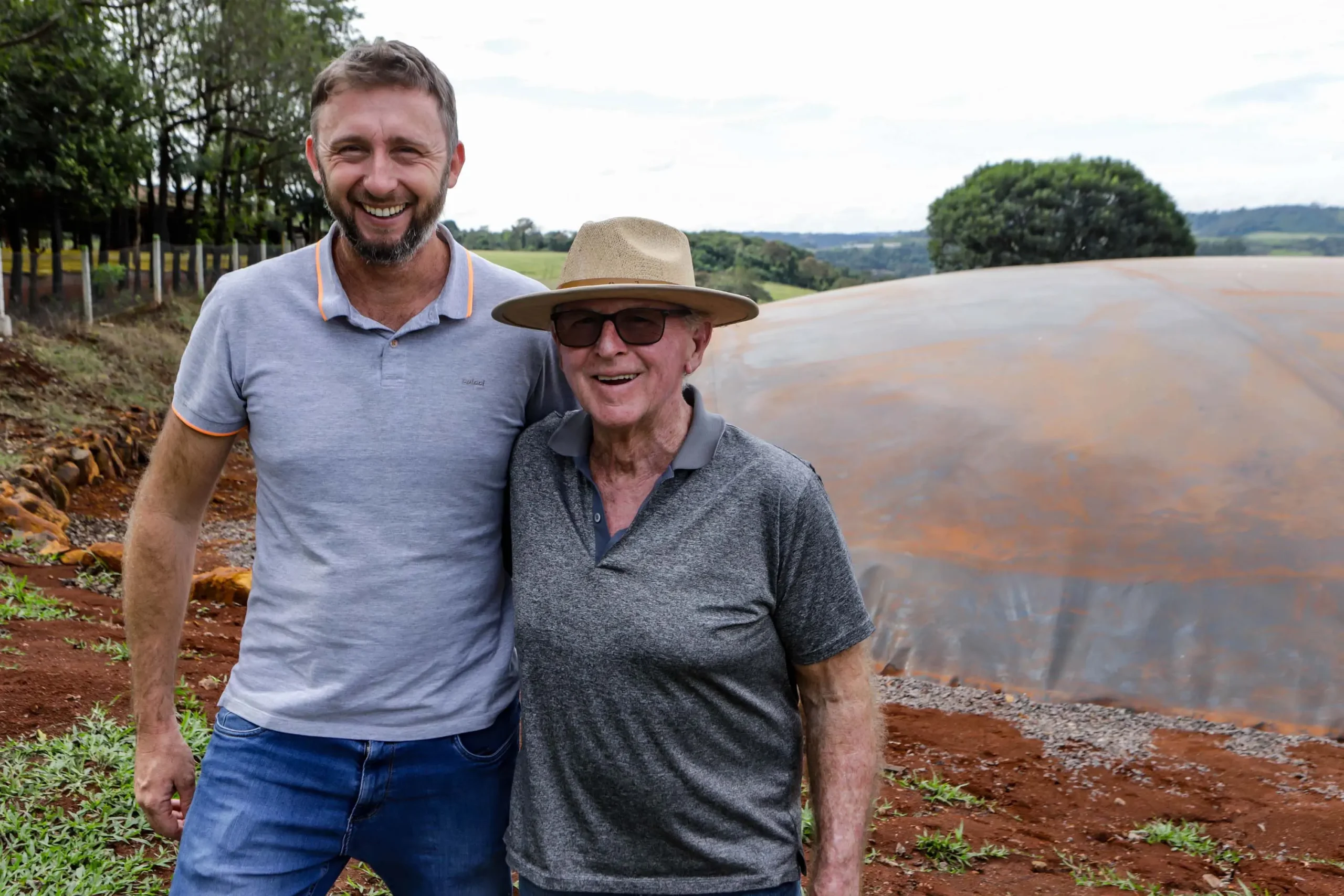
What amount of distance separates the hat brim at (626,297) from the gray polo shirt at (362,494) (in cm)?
8

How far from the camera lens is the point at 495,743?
1.92 meters

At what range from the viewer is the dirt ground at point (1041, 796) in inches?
137

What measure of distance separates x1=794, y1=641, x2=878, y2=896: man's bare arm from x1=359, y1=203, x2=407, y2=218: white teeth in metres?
1.02

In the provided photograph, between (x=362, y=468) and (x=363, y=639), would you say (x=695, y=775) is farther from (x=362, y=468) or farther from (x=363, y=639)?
(x=362, y=468)

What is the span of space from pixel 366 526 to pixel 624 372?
0.51 meters

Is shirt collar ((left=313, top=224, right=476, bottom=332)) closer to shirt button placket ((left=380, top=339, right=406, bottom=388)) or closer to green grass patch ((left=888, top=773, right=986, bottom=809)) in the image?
shirt button placket ((left=380, top=339, right=406, bottom=388))

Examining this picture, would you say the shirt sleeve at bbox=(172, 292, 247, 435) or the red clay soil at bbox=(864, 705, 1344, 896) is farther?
the red clay soil at bbox=(864, 705, 1344, 896)

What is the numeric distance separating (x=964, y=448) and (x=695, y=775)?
14.0ft

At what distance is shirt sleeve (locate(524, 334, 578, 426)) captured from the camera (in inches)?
78.9

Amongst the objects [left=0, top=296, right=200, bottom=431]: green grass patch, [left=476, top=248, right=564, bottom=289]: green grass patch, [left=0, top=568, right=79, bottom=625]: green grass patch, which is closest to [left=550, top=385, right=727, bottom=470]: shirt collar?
[left=0, top=568, right=79, bottom=625]: green grass patch

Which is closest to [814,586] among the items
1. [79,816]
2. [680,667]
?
[680,667]

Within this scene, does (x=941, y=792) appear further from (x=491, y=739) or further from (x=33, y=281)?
(x=33, y=281)

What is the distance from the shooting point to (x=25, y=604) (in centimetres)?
521

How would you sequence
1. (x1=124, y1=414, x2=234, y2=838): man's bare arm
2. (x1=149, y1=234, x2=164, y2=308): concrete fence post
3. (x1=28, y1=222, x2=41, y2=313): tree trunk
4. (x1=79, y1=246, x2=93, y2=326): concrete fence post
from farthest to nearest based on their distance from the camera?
(x1=149, y1=234, x2=164, y2=308): concrete fence post → (x1=79, y1=246, x2=93, y2=326): concrete fence post → (x1=28, y1=222, x2=41, y2=313): tree trunk → (x1=124, y1=414, x2=234, y2=838): man's bare arm
